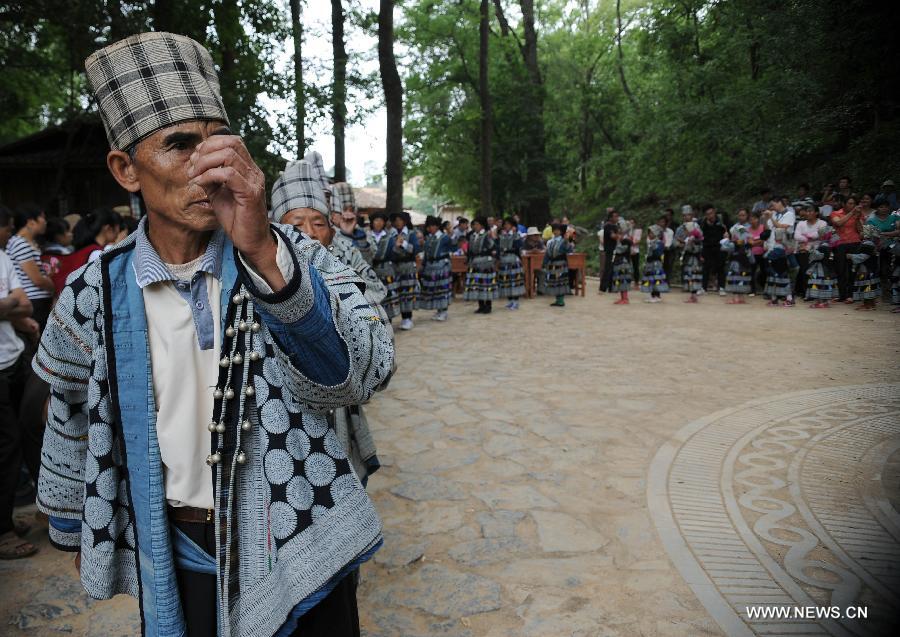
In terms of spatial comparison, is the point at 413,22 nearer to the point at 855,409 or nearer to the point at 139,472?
the point at 855,409

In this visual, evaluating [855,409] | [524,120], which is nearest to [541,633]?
[855,409]

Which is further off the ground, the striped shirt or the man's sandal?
the striped shirt

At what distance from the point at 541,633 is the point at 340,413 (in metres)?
1.36

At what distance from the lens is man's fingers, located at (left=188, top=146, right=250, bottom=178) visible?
117 centimetres

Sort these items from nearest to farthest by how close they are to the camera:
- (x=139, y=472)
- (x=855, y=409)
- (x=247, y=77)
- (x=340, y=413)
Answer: (x=139, y=472), (x=340, y=413), (x=855, y=409), (x=247, y=77)

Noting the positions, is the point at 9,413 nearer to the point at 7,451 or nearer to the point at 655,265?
the point at 7,451

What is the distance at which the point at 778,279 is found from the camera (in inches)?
515

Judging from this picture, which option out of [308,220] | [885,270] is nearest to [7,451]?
[308,220]

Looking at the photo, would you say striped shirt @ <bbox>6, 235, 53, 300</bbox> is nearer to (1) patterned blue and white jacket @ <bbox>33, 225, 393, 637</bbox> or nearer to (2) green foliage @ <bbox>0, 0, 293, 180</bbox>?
(1) patterned blue and white jacket @ <bbox>33, 225, 393, 637</bbox>

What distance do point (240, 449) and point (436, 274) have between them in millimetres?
11416

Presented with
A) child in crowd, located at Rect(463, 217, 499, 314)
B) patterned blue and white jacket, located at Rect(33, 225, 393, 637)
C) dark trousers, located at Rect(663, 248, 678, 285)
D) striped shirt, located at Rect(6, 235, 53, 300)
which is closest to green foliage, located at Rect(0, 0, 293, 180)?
child in crowd, located at Rect(463, 217, 499, 314)

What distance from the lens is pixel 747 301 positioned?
14.1m

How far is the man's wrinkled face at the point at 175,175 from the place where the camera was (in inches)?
60.1

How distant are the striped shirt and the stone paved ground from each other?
177cm
